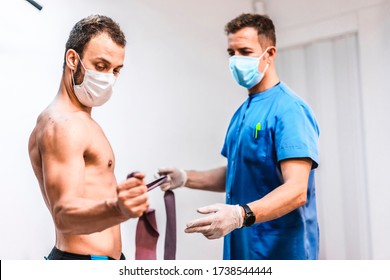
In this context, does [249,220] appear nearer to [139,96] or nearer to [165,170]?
[165,170]

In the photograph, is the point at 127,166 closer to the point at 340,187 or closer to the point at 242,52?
the point at 242,52

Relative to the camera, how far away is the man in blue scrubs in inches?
48.2

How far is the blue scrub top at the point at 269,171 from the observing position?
1.26m

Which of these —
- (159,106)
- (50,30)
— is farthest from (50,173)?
(159,106)

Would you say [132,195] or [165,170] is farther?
[165,170]

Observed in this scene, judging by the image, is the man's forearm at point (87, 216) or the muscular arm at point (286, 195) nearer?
the man's forearm at point (87, 216)

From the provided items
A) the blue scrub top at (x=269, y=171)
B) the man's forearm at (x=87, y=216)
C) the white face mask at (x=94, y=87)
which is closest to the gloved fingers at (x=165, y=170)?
the blue scrub top at (x=269, y=171)

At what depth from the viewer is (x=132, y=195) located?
0.72 metres

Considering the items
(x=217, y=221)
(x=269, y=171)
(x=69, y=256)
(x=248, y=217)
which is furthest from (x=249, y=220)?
(x=69, y=256)

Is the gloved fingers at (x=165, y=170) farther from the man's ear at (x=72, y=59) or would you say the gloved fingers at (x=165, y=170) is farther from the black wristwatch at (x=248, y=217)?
the man's ear at (x=72, y=59)

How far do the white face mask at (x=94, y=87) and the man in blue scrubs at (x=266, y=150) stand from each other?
493 millimetres

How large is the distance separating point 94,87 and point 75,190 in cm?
26
